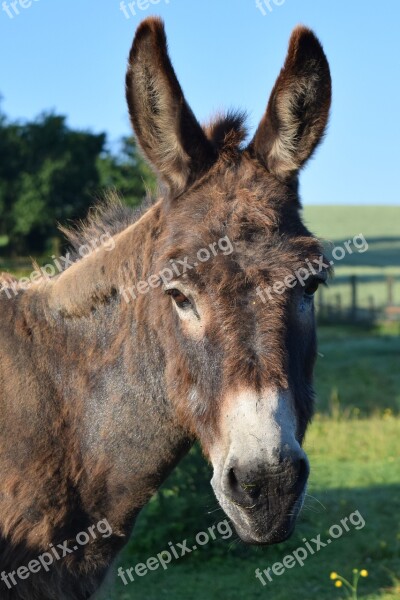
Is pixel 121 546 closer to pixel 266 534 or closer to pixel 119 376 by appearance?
pixel 119 376

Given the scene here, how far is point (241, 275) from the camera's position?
321 centimetres

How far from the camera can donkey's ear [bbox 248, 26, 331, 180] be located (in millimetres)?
3604

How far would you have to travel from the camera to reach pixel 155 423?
374 cm

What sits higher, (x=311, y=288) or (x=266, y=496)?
(x=311, y=288)

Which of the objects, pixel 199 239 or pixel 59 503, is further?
pixel 59 503

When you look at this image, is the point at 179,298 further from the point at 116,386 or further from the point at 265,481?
the point at 265,481

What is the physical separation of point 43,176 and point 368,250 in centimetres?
2438

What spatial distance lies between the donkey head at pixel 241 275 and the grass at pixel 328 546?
2.48 feet

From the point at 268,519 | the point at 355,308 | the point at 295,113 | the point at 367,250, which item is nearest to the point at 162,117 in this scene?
the point at 295,113

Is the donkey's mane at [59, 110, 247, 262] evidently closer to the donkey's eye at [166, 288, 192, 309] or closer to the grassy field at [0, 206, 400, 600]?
the grassy field at [0, 206, 400, 600]

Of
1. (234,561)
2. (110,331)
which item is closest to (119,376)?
(110,331)

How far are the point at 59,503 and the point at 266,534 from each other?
1115 millimetres

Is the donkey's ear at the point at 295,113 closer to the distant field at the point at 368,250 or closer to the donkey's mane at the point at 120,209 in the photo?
the donkey's mane at the point at 120,209

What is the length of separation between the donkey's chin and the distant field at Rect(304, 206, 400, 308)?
103 ft
